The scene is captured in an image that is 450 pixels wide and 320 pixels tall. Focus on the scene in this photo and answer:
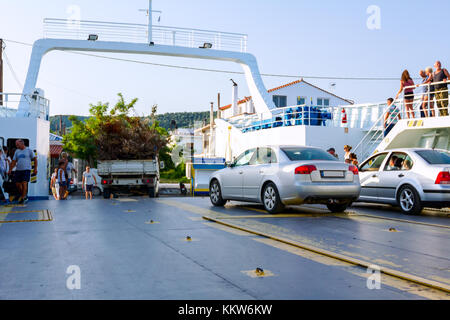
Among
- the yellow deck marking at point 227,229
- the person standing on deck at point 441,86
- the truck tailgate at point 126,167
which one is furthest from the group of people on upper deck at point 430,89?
the truck tailgate at point 126,167

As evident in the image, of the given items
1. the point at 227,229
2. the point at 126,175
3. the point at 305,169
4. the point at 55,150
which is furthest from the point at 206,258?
the point at 55,150

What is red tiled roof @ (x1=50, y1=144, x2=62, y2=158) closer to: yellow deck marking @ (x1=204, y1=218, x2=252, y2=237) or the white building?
the white building

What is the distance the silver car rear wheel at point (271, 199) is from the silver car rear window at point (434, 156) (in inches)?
134

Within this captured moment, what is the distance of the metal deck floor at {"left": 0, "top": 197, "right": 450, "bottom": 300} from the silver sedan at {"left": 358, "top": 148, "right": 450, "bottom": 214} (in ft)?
2.48

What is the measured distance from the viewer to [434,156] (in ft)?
35.2

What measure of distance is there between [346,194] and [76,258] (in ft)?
20.3

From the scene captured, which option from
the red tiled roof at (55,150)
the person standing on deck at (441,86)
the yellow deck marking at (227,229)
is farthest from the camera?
the red tiled roof at (55,150)

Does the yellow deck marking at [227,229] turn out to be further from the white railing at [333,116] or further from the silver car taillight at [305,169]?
the white railing at [333,116]

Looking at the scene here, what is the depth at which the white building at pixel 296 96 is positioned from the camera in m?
52.7

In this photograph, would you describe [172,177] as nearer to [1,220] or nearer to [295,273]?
Result: [1,220]

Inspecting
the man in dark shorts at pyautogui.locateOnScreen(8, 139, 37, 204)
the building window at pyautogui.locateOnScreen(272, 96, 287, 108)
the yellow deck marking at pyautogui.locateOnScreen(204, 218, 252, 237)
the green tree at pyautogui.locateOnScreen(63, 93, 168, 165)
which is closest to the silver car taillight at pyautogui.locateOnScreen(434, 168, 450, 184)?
the yellow deck marking at pyautogui.locateOnScreen(204, 218, 252, 237)

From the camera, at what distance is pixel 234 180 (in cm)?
1185

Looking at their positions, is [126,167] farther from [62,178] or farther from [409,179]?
[409,179]

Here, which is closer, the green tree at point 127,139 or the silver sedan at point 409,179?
the silver sedan at point 409,179
